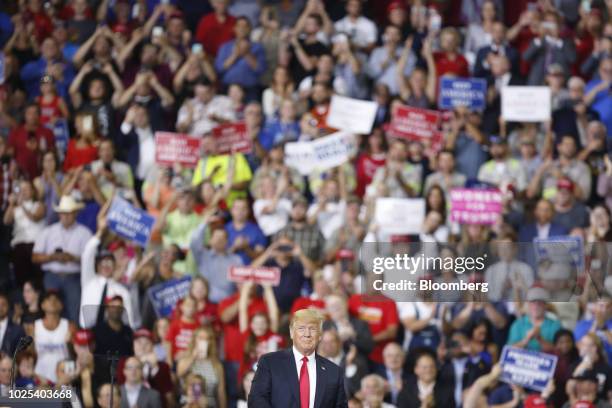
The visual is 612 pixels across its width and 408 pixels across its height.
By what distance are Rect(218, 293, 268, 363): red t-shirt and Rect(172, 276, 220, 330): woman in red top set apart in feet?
0.27

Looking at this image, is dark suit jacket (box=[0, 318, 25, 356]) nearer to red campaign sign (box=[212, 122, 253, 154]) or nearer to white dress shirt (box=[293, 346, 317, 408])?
red campaign sign (box=[212, 122, 253, 154])

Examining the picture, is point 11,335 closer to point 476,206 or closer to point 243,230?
point 243,230

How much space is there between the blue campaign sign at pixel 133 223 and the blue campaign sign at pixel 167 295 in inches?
27.2

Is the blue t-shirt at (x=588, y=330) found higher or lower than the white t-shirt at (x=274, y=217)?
lower

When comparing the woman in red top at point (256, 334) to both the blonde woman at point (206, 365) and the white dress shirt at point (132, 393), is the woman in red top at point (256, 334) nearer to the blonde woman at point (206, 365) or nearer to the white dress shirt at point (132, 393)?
the blonde woman at point (206, 365)

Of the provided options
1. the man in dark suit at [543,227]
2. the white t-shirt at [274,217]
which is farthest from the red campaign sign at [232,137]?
the man in dark suit at [543,227]

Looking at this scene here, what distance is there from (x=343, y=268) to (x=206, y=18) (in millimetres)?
4499

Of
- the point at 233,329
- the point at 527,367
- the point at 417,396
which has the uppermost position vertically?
the point at 233,329

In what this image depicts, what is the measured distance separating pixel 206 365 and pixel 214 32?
5088 mm

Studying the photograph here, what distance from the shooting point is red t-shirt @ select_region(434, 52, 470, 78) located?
15578 millimetres

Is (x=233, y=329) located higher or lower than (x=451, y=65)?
lower

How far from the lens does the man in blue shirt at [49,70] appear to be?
16.1m

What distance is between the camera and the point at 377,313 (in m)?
12.8

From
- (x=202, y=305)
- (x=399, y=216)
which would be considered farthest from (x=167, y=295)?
(x=399, y=216)
